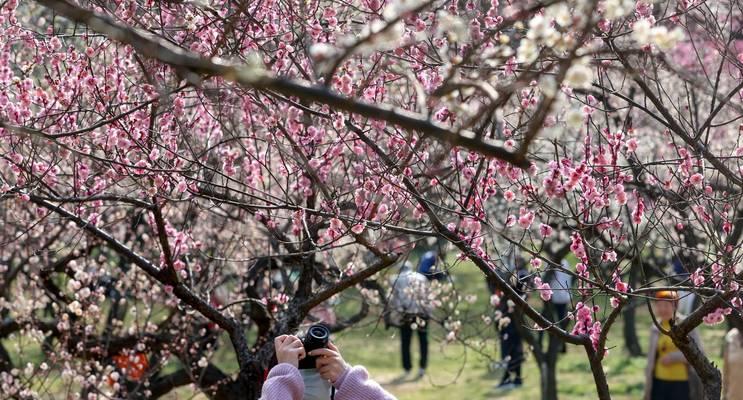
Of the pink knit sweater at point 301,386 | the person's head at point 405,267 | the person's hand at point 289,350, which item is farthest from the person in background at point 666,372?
the person's hand at point 289,350

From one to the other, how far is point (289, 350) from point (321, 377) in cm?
20

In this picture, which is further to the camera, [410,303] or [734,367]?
[410,303]

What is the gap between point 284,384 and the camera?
12.1ft

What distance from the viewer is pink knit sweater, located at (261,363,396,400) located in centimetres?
367

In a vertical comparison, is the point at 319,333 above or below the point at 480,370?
below

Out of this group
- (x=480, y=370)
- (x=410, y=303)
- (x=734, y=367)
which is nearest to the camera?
(x=734, y=367)

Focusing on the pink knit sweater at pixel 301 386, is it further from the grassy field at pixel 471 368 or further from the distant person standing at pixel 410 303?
the grassy field at pixel 471 368

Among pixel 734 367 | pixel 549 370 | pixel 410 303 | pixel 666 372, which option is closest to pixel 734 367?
pixel 734 367

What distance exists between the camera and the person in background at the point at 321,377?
371cm

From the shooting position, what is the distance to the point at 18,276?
943 centimetres

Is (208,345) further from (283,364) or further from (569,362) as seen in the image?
(569,362)

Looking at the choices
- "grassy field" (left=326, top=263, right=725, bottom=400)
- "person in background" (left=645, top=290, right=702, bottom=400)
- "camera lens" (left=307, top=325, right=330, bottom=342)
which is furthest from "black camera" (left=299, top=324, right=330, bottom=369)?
"grassy field" (left=326, top=263, right=725, bottom=400)

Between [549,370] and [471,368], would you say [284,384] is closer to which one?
[549,370]

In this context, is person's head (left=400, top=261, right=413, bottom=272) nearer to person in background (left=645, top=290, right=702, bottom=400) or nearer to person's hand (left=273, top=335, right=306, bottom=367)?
person in background (left=645, top=290, right=702, bottom=400)
